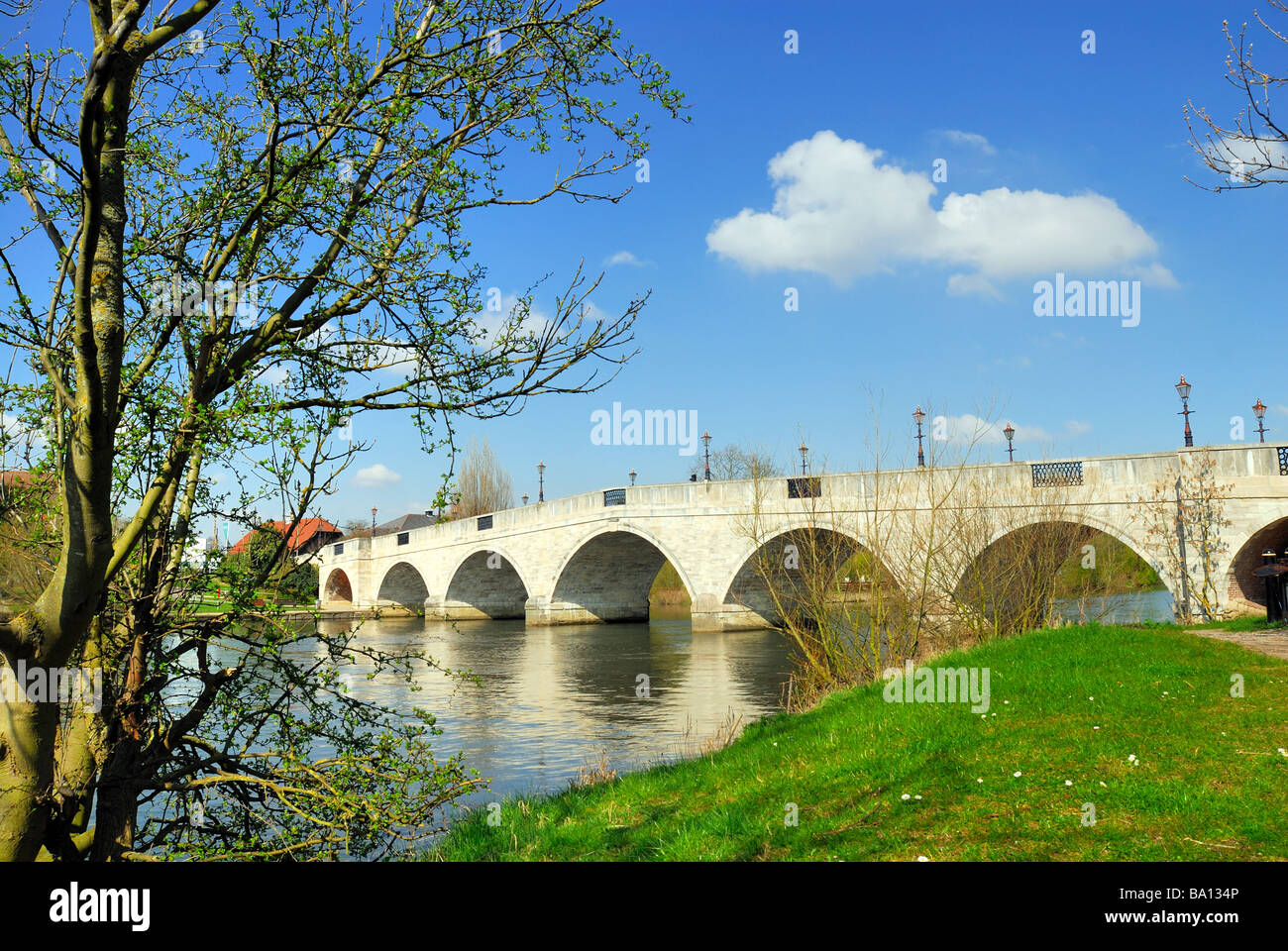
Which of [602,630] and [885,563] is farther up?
[885,563]

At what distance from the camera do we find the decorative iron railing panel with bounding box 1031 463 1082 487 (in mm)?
18930

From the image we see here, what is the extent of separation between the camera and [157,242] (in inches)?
193

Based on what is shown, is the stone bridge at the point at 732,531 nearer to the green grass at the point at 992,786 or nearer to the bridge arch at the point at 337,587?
the bridge arch at the point at 337,587

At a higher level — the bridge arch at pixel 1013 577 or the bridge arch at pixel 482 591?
the bridge arch at pixel 1013 577

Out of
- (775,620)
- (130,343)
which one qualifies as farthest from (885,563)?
(775,620)

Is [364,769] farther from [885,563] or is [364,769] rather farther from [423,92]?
[885,563]

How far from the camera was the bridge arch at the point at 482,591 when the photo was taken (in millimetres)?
44625

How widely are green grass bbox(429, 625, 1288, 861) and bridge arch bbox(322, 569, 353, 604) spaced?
56398mm
